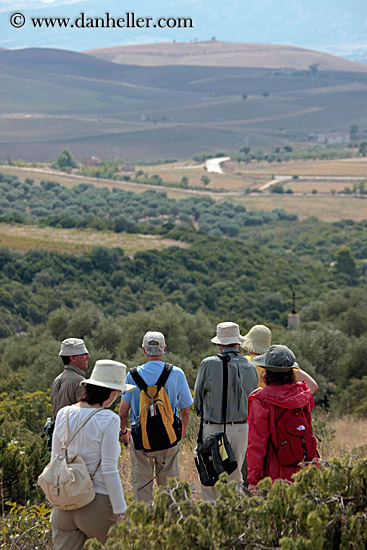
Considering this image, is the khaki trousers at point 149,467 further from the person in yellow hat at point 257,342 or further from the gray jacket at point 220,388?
the person in yellow hat at point 257,342

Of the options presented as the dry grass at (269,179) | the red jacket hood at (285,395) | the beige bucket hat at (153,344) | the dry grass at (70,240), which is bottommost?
the dry grass at (269,179)

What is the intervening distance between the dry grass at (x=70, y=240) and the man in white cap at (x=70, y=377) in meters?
60.7

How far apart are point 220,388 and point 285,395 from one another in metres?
1.08

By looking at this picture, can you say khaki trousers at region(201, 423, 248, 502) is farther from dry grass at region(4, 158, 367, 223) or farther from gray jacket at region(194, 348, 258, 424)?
dry grass at region(4, 158, 367, 223)

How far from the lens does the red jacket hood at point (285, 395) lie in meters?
4.69

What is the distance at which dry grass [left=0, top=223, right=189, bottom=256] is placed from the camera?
67.9 meters

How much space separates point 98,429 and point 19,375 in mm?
19653

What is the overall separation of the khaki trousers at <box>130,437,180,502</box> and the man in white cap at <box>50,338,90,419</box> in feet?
1.98

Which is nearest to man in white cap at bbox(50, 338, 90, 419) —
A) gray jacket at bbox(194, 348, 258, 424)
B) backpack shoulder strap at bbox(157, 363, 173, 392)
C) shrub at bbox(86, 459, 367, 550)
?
backpack shoulder strap at bbox(157, 363, 173, 392)

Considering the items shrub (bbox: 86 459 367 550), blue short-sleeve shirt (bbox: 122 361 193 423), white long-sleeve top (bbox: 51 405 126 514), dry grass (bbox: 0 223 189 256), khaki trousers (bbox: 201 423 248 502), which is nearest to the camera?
shrub (bbox: 86 459 367 550)

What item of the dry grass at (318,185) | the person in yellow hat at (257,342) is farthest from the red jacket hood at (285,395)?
the dry grass at (318,185)

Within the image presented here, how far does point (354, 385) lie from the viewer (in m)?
23.8

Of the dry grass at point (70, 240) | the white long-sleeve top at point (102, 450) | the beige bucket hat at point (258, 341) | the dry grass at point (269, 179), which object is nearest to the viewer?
the white long-sleeve top at point (102, 450)

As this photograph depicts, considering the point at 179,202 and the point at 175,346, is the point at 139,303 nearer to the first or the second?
the point at 175,346
